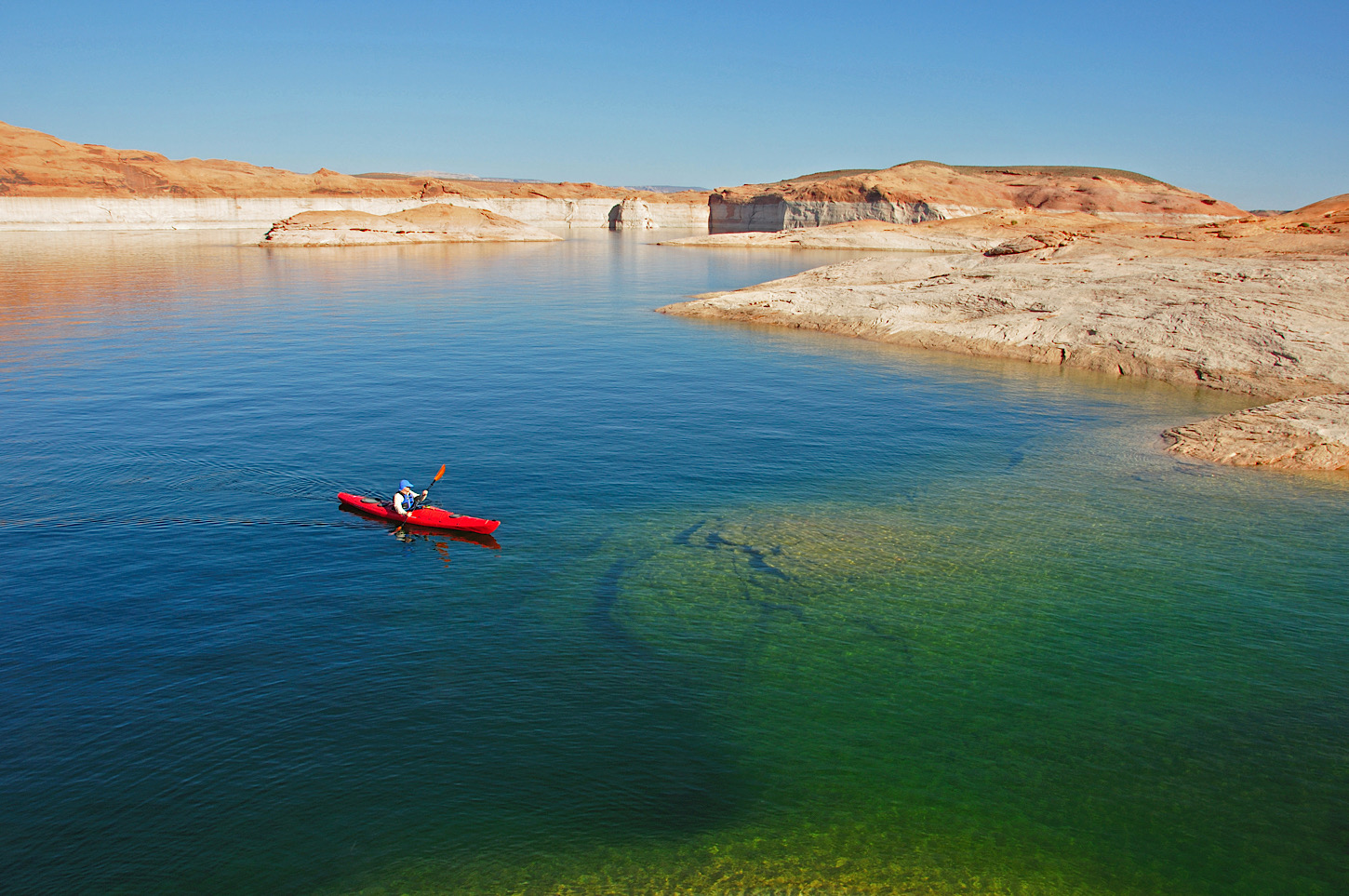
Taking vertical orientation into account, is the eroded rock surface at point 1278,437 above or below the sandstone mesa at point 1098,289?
below

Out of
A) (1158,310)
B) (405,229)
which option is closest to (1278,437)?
(1158,310)

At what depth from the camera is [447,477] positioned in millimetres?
21594

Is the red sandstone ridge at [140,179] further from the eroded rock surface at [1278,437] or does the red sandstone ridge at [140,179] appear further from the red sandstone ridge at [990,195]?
the eroded rock surface at [1278,437]

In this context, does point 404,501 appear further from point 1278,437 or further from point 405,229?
point 405,229

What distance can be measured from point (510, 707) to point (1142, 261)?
47526 millimetres

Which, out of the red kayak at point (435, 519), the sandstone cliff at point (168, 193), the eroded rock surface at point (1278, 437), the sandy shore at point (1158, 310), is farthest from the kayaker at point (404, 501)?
the sandstone cliff at point (168, 193)

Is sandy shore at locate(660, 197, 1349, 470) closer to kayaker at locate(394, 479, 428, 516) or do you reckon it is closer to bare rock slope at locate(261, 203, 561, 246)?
kayaker at locate(394, 479, 428, 516)

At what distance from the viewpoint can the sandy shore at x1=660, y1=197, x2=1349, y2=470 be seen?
2586 cm

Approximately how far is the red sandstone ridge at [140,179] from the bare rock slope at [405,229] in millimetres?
29520

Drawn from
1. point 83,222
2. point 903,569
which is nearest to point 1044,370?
point 903,569

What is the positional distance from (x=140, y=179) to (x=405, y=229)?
65708mm

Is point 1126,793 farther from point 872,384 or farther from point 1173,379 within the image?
point 1173,379

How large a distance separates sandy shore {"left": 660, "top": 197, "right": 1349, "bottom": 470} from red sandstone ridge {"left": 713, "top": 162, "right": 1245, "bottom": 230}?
278 ft

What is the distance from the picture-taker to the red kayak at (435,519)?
17922 millimetres
